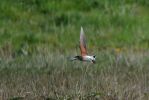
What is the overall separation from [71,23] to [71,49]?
1.63 m

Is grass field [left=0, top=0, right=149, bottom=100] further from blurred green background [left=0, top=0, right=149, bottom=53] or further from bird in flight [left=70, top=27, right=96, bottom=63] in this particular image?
bird in flight [left=70, top=27, right=96, bottom=63]

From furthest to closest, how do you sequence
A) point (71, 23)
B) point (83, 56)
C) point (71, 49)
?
point (71, 23), point (71, 49), point (83, 56)

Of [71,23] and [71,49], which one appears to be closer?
[71,49]

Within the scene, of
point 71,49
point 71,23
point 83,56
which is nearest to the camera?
point 83,56

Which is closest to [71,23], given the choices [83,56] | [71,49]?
[71,49]

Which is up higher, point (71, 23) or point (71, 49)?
point (71, 23)

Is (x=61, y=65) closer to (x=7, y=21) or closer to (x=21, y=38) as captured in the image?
(x=21, y=38)

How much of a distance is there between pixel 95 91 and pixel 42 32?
651 centimetres

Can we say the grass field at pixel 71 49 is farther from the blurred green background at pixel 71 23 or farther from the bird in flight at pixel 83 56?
the bird in flight at pixel 83 56

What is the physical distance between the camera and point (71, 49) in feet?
37.7

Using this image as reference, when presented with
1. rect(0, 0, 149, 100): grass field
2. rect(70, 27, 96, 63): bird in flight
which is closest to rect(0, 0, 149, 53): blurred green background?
rect(0, 0, 149, 100): grass field

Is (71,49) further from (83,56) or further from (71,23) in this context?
(83,56)

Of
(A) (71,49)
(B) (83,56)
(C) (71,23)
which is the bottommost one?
(B) (83,56)

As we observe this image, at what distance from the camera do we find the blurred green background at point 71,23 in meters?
12.2
